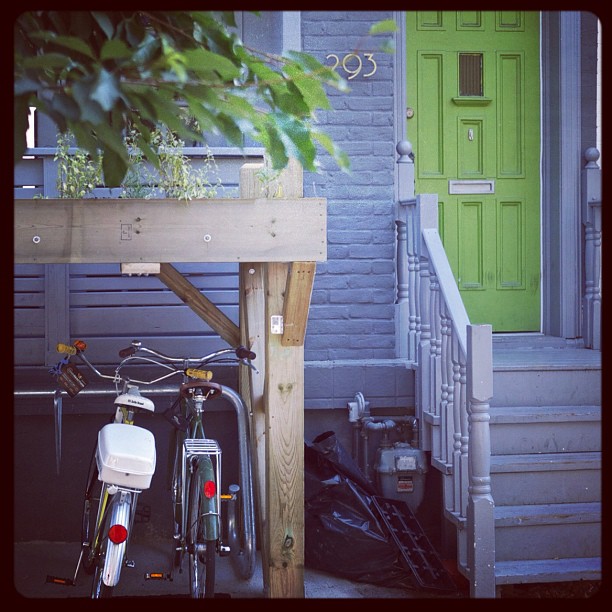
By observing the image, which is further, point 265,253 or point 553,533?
point 553,533

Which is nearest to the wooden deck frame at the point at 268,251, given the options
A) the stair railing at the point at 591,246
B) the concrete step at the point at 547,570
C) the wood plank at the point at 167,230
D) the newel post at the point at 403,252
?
the wood plank at the point at 167,230

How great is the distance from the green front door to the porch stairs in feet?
3.31

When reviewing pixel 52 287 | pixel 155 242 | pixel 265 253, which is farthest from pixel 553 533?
pixel 52 287

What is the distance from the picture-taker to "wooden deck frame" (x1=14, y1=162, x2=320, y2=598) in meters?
3.07

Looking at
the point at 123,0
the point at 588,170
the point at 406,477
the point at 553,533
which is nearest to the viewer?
the point at 123,0

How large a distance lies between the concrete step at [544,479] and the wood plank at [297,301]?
1.30m

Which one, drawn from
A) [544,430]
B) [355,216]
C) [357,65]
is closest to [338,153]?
[544,430]

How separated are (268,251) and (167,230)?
38 cm

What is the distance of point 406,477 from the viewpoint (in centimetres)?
474

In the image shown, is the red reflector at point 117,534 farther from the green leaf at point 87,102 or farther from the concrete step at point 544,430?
the concrete step at point 544,430

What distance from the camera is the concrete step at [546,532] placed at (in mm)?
3863

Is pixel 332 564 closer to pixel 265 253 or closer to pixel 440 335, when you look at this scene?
pixel 440 335

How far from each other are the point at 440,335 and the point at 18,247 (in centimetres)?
219

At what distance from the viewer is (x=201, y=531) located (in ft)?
10.7
